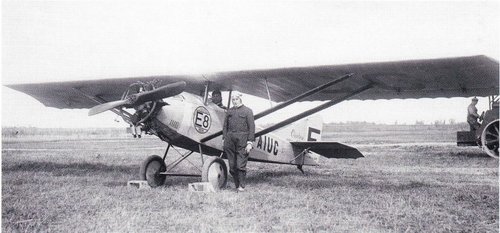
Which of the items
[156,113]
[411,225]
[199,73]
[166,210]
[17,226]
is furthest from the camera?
[199,73]

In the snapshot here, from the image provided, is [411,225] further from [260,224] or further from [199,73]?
[199,73]

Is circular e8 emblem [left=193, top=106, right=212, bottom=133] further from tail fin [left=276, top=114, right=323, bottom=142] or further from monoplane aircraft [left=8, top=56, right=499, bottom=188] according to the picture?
tail fin [left=276, top=114, right=323, bottom=142]

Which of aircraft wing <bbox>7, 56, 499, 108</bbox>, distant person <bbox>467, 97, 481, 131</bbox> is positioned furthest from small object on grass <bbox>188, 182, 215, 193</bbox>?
distant person <bbox>467, 97, 481, 131</bbox>

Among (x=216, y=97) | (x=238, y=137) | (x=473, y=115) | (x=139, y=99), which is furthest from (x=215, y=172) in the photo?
(x=473, y=115)

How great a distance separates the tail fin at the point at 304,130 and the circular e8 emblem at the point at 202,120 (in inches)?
112

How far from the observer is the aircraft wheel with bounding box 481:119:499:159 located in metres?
12.3

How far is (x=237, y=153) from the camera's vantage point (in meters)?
7.65

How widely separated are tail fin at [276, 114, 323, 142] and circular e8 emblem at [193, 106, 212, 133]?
2842 mm

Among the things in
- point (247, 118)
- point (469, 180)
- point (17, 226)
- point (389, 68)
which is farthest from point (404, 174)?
point (17, 226)

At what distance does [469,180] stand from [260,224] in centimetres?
612

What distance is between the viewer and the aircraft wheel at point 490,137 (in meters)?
12.3

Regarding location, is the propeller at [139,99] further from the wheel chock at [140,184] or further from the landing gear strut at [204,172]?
the wheel chock at [140,184]

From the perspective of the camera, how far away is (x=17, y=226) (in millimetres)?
4355

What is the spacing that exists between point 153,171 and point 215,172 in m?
1.49
